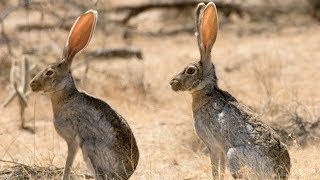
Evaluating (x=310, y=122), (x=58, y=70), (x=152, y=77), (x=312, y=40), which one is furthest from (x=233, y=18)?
(x=58, y=70)

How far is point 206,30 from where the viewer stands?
21.7 feet

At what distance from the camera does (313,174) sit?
6461 millimetres

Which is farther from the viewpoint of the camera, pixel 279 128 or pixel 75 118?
pixel 279 128

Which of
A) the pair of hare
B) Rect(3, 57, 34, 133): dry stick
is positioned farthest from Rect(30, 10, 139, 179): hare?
Rect(3, 57, 34, 133): dry stick

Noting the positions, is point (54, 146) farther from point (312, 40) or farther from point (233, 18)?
point (233, 18)

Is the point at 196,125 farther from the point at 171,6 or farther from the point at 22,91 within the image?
the point at 171,6

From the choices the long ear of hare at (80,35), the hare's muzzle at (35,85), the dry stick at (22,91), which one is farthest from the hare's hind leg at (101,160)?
the dry stick at (22,91)

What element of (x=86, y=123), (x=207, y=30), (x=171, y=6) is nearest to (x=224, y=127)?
(x=207, y=30)

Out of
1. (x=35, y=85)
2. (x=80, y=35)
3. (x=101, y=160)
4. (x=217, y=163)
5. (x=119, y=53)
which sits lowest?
(x=119, y=53)

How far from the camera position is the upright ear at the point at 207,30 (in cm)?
654

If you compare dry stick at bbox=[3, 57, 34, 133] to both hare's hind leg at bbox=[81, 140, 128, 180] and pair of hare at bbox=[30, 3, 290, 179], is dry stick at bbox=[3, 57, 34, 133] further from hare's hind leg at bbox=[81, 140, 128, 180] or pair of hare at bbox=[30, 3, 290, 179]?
hare's hind leg at bbox=[81, 140, 128, 180]

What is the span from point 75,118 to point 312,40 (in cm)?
780

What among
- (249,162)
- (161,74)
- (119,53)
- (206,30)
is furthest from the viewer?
(119,53)

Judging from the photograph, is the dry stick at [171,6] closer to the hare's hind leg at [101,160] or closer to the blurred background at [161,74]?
the blurred background at [161,74]
